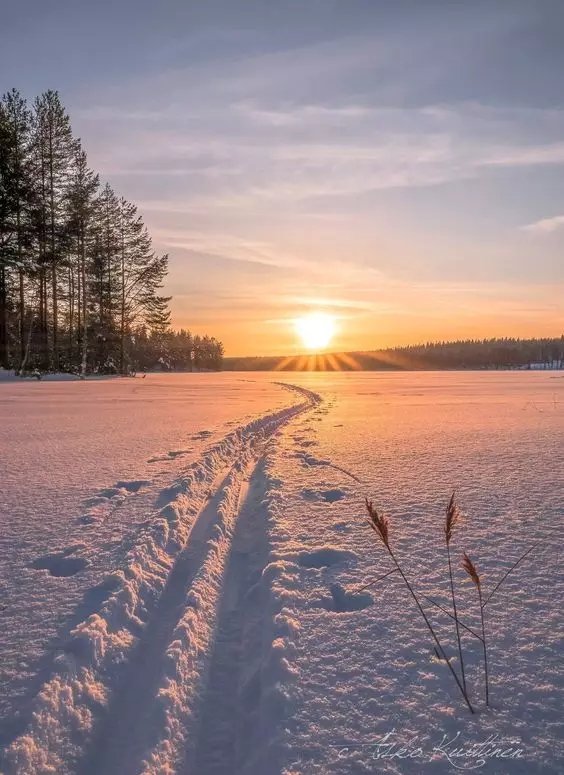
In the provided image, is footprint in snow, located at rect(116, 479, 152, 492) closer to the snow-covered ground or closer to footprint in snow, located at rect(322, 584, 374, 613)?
the snow-covered ground

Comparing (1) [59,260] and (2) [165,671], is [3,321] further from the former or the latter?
(2) [165,671]

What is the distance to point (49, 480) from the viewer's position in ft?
15.6

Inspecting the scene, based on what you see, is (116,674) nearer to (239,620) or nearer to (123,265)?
(239,620)

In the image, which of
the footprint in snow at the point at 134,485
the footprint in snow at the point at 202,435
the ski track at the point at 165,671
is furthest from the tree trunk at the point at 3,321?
the ski track at the point at 165,671

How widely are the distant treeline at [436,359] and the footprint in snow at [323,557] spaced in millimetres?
105742

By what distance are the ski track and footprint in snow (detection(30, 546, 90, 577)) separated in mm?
314

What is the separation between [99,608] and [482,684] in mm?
1781

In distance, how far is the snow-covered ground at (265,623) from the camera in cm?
156

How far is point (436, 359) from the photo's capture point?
116 m

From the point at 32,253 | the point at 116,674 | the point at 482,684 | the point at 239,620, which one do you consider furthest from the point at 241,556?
the point at 32,253

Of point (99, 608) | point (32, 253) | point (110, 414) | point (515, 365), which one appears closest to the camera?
point (99, 608)

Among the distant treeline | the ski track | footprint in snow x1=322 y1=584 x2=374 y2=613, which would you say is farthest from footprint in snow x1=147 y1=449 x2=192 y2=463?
the distant treeline

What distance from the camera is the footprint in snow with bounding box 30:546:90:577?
2.83 metres

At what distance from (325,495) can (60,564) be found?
2309mm
